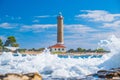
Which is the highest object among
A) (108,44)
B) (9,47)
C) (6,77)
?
(9,47)

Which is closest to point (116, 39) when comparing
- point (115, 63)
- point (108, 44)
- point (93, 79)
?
point (108, 44)

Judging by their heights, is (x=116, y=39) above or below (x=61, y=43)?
below

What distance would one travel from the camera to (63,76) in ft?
45.9

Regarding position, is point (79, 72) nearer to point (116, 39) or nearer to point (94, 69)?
point (94, 69)

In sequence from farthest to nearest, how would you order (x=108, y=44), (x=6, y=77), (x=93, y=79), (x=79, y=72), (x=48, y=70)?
(x=108, y=44) → (x=48, y=70) → (x=79, y=72) → (x=93, y=79) → (x=6, y=77)

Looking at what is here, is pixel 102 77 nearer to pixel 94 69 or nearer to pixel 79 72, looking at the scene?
pixel 79 72

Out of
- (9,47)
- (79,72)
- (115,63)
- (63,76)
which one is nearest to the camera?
(63,76)

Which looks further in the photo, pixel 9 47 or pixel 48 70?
pixel 9 47

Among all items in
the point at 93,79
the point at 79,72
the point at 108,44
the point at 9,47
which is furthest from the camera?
the point at 9,47

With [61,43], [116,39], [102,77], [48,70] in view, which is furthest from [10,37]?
[102,77]

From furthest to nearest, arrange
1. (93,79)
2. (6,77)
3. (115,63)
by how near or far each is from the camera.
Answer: (115,63) < (93,79) < (6,77)

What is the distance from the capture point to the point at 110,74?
1220 cm

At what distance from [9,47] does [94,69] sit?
172 ft

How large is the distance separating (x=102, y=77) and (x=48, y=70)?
4664 mm
